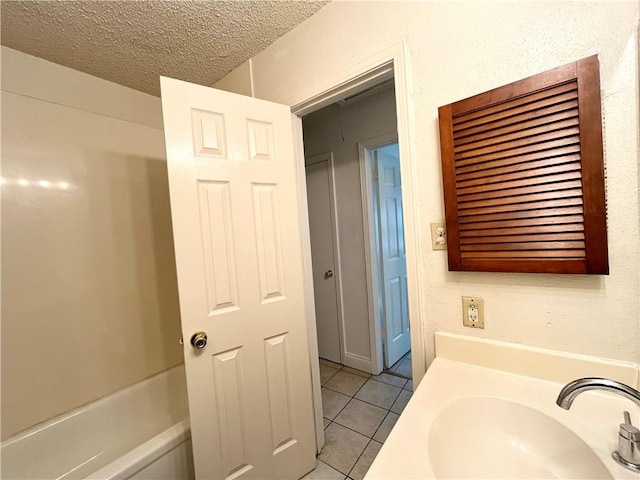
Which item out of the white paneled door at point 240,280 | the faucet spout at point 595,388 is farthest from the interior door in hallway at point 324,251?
the faucet spout at point 595,388

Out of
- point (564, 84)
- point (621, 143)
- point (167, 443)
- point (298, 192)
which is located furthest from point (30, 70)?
point (621, 143)

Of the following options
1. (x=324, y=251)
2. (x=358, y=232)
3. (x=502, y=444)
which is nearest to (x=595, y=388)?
(x=502, y=444)

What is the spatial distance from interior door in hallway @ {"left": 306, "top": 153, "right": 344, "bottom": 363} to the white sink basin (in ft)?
5.51

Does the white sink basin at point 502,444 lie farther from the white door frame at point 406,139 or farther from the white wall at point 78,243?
the white wall at point 78,243

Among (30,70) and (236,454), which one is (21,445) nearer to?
(236,454)

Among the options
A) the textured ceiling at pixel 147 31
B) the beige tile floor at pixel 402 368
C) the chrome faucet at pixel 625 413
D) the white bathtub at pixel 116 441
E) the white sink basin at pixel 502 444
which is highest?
the textured ceiling at pixel 147 31

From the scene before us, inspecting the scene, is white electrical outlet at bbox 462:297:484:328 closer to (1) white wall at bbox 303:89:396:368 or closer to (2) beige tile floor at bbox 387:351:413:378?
(1) white wall at bbox 303:89:396:368

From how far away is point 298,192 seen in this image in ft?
4.62

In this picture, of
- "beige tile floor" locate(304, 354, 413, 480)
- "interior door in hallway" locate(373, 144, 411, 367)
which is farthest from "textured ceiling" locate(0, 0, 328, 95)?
"beige tile floor" locate(304, 354, 413, 480)

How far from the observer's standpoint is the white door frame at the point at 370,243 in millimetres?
2115

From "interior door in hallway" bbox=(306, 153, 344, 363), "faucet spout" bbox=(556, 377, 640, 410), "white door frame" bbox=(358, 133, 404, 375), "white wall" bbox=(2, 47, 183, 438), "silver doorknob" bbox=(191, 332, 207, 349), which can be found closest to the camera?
"faucet spout" bbox=(556, 377, 640, 410)

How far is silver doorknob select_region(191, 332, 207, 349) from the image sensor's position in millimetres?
1025

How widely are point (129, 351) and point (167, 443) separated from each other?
78 cm

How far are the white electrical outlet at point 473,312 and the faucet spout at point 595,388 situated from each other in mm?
353
